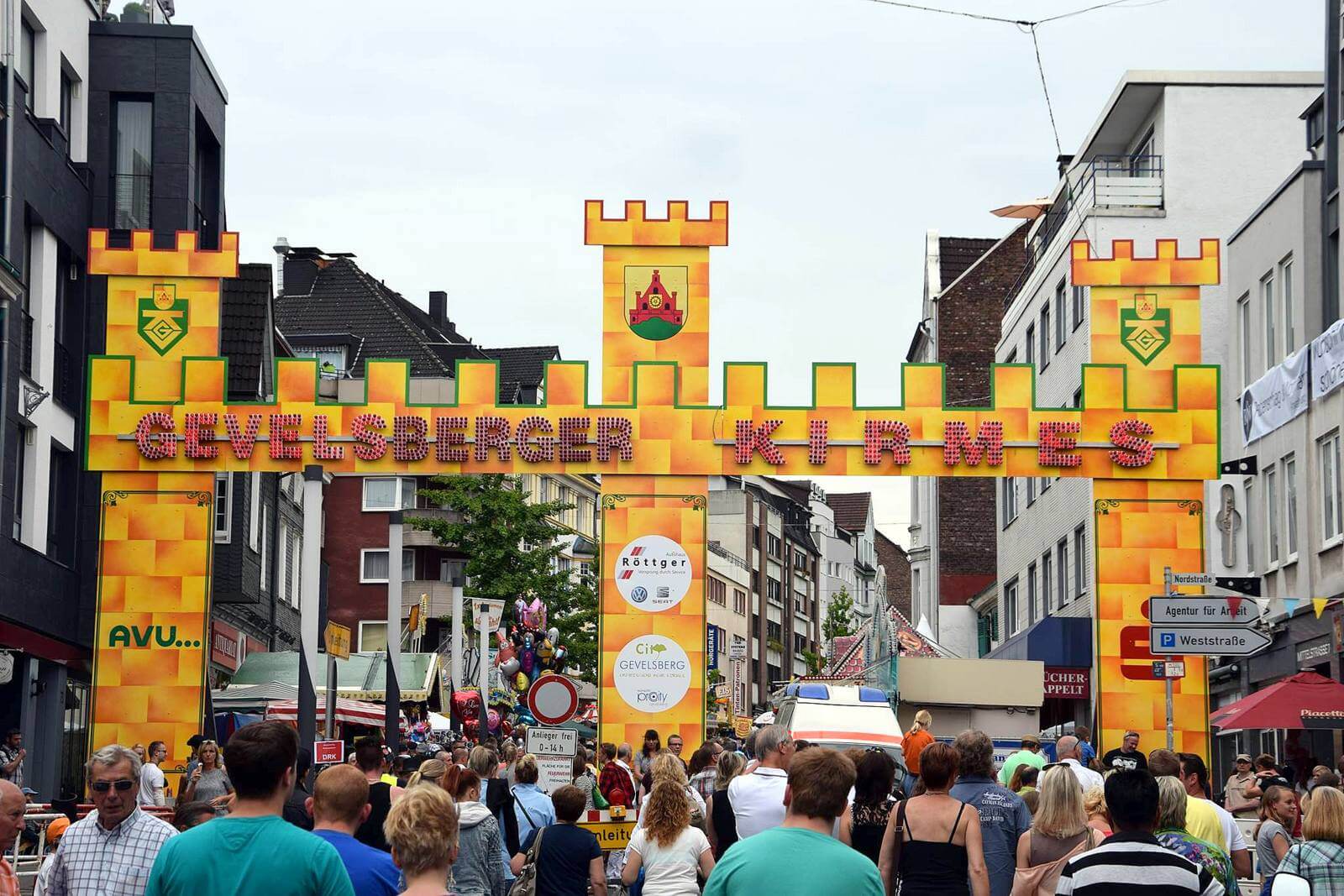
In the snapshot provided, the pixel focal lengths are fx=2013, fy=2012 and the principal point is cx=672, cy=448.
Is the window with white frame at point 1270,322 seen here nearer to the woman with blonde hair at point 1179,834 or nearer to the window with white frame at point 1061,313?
the window with white frame at point 1061,313

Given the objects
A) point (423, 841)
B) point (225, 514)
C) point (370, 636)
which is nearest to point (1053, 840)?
point (423, 841)

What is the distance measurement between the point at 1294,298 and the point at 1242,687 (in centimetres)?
714

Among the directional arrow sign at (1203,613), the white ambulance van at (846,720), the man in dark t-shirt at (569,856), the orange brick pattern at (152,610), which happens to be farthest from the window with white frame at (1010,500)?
the man in dark t-shirt at (569,856)

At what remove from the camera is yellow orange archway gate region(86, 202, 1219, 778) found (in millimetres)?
25703

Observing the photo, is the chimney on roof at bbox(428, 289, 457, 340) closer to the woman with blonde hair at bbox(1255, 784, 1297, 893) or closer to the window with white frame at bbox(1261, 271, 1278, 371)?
the window with white frame at bbox(1261, 271, 1278, 371)

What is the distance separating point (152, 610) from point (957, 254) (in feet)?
162

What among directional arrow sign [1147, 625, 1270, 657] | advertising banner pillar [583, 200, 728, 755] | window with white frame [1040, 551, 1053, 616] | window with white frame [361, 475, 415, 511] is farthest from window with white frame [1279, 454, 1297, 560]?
window with white frame [361, 475, 415, 511]

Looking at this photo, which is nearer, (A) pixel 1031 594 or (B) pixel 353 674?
(B) pixel 353 674

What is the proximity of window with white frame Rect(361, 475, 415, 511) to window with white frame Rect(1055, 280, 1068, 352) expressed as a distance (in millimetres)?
30066

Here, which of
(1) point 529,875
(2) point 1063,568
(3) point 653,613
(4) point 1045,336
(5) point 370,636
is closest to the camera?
(1) point 529,875

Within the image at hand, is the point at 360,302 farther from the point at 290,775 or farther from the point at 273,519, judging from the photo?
the point at 290,775

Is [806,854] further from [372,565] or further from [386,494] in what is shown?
[386,494]

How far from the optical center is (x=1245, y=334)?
33844mm

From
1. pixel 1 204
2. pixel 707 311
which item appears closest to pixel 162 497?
pixel 1 204
